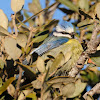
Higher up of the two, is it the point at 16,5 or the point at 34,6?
the point at 34,6

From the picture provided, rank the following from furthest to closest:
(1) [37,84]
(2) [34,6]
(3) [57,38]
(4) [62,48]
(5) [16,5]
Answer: (3) [57,38]
(4) [62,48]
(2) [34,6]
(5) [16,5]
(1) [37,84]

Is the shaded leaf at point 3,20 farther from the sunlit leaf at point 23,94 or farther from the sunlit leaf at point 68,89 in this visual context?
the sunlit leaf at point 68,89

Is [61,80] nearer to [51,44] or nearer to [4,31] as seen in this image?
[4,31]

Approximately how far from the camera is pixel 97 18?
1.60m

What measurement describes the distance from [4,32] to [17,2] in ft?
0.70

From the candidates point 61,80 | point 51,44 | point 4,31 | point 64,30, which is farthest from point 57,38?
point 61,80

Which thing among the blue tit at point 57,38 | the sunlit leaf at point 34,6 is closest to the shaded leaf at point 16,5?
the sunlit leaf at point 34,6

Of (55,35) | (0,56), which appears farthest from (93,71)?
(0,56)

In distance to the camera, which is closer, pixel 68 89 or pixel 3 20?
pixel 68 89

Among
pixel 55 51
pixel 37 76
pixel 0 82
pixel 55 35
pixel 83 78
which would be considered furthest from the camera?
Answer: pixel 55 35

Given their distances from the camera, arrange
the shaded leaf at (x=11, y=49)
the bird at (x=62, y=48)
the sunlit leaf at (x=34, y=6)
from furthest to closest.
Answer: the bird at (x=62, y=48) < the sunlit leaf at (x=34, y=6) < the shaded leaf at (x=11, y=49)

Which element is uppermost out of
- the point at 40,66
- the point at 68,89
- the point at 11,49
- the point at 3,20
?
the point at 3,20

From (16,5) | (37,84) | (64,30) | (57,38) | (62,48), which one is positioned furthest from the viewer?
(64,30)

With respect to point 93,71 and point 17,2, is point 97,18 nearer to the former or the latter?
point 17,2
